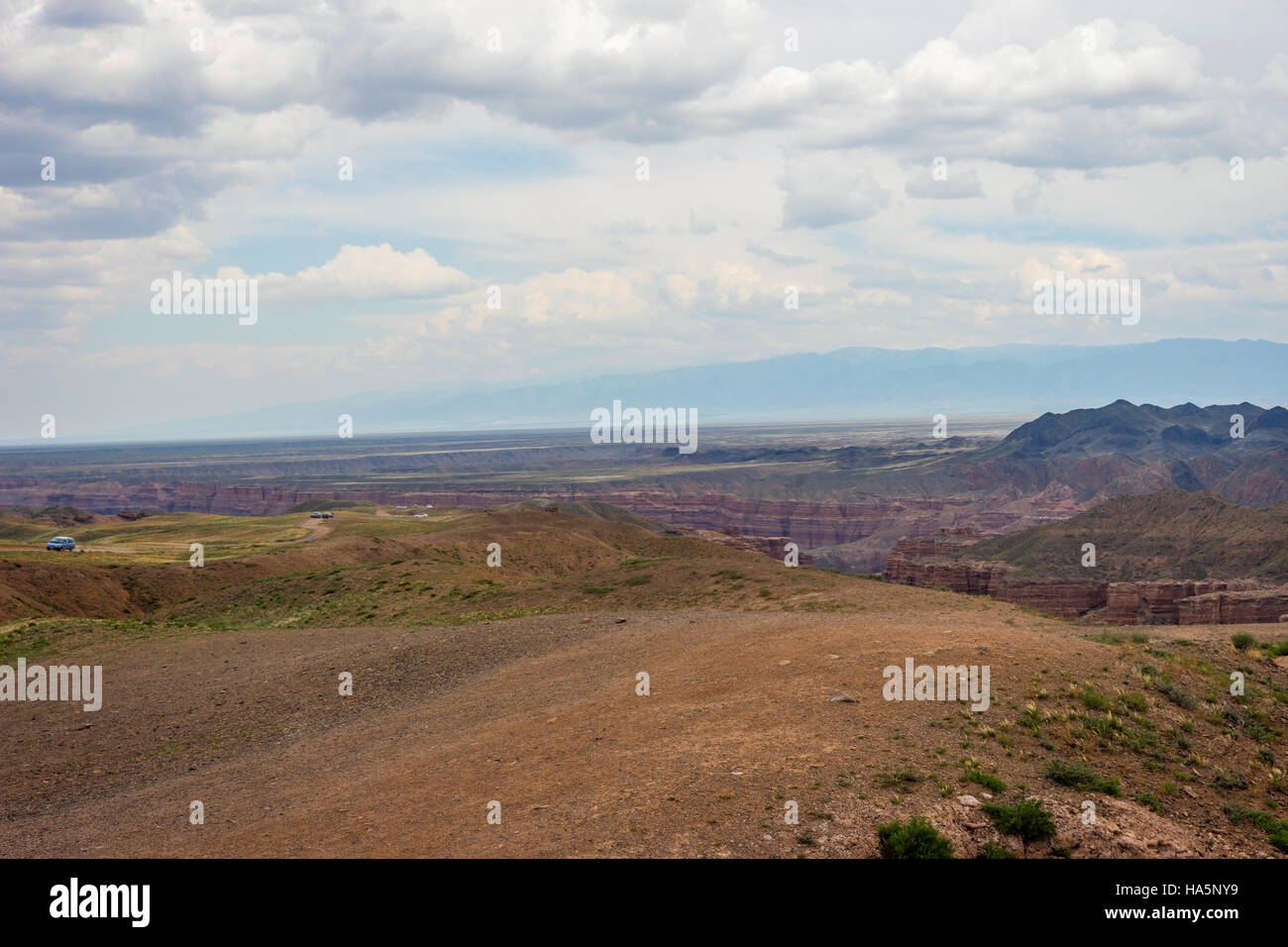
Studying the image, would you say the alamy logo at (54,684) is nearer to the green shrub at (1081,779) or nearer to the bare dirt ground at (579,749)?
the bare dirt ground at (579,749)

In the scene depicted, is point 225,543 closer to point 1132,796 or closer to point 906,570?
point 906,570

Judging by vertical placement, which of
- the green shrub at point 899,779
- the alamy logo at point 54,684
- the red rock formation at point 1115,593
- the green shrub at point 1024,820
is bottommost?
the red rock formation at point 1115,593

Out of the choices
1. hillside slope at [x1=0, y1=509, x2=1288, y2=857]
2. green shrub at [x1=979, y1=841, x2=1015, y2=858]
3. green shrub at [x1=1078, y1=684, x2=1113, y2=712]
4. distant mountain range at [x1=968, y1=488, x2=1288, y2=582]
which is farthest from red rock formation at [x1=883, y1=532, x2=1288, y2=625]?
green shrub at [x1=979, y1=841, x2=1015, y2=858]

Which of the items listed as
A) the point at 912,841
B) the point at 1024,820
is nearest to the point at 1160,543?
the point at 1024,820

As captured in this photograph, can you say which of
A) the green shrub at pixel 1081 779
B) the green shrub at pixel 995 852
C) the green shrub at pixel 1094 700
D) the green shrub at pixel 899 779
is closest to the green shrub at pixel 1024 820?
the green shrub at pixel 995 852

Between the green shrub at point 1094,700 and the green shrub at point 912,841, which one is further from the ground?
the green shrub at point 1094,700
